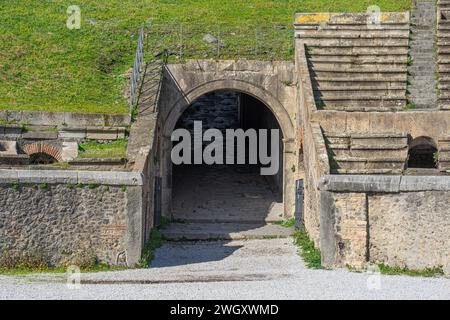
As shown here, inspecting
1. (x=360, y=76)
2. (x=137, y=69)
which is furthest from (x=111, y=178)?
(x=360, y=76)

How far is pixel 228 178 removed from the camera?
120ft

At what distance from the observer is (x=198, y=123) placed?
40750mm

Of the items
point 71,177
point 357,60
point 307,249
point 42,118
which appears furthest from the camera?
point 357,60

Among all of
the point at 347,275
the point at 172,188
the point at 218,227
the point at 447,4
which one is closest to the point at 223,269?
the point at 347,275

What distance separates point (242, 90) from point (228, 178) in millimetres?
4518

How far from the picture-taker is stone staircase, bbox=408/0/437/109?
3139cm

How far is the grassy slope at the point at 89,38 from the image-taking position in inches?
1272

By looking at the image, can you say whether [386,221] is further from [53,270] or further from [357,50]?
[357,50]

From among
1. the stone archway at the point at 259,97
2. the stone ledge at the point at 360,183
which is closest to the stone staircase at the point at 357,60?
the stone archway at the point at 259,97

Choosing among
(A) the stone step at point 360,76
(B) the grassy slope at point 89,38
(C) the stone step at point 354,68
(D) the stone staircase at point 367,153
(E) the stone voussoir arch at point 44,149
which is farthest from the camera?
(B) the grassy slope at point 89,38

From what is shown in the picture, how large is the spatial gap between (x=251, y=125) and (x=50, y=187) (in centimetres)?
1664

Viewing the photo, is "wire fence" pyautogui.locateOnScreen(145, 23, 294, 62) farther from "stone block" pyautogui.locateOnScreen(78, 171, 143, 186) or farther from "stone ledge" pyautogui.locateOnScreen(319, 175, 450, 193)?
"stone ledge" pyautogui.locateOnScreen(319, 175, 450, 193)

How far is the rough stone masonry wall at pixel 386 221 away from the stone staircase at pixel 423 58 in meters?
7.25

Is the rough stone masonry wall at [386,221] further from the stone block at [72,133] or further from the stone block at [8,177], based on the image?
the stone block at [72,133]
